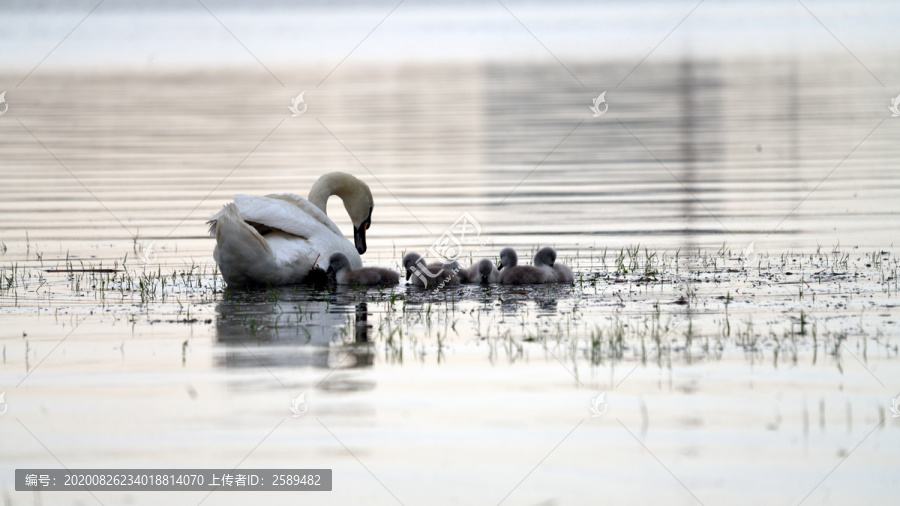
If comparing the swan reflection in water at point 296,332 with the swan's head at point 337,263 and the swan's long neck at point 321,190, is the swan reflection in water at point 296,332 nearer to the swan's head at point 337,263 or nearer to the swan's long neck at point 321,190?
the swan's head at point 337,263

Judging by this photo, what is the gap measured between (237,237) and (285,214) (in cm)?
92

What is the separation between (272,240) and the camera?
11133mm

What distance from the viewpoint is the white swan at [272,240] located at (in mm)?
10359

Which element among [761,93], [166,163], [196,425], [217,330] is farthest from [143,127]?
[196,425]

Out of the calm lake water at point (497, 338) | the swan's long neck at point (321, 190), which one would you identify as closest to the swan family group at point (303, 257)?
the calm lake water at point (497, 338)

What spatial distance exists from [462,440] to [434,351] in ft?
6.54

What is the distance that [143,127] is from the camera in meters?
31.0

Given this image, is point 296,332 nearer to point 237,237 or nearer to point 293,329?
point 293,329

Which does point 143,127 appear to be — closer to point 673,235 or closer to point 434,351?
point 673,235

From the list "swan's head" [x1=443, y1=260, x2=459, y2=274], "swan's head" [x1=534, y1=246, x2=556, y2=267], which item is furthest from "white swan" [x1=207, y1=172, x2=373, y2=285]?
"swan's head" [x1=534, y1=246, x2=556, y2=267]

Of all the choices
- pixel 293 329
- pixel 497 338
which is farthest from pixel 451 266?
pixel 497 338

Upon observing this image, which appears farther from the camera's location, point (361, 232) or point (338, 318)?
point (361, 232)

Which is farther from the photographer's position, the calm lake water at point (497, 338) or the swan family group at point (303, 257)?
the swan family group at point (303, 257)

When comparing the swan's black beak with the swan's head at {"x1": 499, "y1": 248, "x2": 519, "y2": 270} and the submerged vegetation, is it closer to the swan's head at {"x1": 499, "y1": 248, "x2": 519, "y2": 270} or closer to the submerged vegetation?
the submerged vegetation
